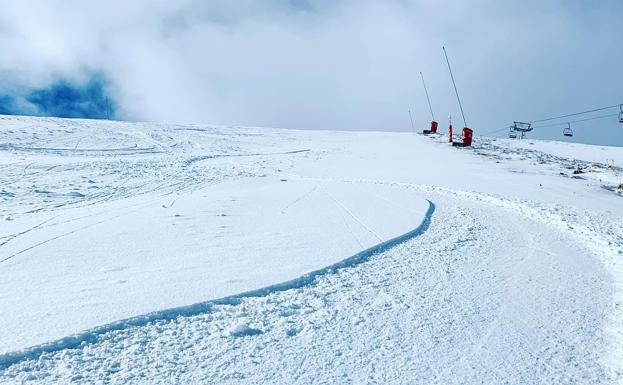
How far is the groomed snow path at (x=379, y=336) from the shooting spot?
8.25ft

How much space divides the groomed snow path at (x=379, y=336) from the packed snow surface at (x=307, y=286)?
0.01m

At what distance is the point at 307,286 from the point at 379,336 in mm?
976

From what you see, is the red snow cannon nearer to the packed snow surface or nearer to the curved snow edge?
the packed snow surface

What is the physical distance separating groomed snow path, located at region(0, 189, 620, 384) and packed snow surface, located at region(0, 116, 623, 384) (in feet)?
0.04

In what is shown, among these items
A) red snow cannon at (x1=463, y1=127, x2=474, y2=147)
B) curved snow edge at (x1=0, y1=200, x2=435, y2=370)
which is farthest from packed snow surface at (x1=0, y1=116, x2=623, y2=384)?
red snow cannon at (x1=463, y1=127, x2=474, y2=147)

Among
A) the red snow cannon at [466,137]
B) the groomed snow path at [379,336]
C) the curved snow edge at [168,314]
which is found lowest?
the groomed snow path at [379,336]

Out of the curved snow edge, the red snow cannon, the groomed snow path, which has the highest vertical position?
the red snow cannon

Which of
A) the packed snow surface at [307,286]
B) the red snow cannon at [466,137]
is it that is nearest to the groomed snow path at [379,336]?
the packed snow surface at [307,286]

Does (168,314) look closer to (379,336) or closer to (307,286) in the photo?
(307,286)

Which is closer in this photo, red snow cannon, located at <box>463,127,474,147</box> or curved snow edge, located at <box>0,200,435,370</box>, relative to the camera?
curved snow edge, located at <box>0,200,435,370</box>

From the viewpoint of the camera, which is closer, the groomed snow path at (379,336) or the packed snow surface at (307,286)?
the groomed snow path at (379,336)

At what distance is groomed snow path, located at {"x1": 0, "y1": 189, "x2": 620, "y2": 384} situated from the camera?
251 cm

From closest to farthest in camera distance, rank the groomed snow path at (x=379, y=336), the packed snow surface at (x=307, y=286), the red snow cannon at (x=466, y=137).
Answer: the groomed snow path at (x=379, y=336) → the packed snow surface at (x=307, y=286) → the red snow cannon at (x=466, y=137)

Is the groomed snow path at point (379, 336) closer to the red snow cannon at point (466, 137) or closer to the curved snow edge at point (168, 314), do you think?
the curved snow edge at point (168, 314)
